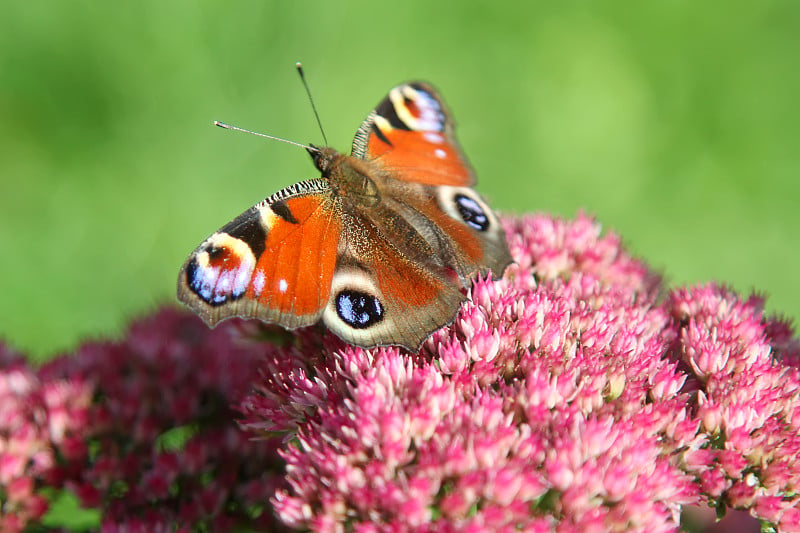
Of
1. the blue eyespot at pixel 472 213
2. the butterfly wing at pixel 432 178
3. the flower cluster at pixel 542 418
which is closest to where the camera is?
the flower cluster at pixel 542 418

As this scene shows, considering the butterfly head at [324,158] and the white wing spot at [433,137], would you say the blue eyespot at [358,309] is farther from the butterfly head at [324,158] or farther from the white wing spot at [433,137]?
the white wing spot at [433,137]

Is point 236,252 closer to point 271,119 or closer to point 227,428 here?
point 227,428

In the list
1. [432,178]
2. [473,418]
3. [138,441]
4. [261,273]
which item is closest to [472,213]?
[432,178]

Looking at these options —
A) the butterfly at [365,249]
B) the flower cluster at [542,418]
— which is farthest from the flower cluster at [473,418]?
the butterfly at [365,249]

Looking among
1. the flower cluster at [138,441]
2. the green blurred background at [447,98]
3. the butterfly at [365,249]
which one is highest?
the green blurred background at [447,98]

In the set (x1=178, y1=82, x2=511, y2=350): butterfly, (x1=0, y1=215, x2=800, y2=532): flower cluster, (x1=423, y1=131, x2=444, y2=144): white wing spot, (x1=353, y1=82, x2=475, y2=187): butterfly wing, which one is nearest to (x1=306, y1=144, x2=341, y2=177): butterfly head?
(x1=178, y1=82, x2=511, y2=350): butterfly

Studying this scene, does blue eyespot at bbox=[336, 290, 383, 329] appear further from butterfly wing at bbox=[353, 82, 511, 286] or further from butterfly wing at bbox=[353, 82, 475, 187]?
butterfly wing at bbox=[353, 82, 475, 187]

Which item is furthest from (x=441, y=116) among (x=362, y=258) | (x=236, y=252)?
(x=236, y=252)
